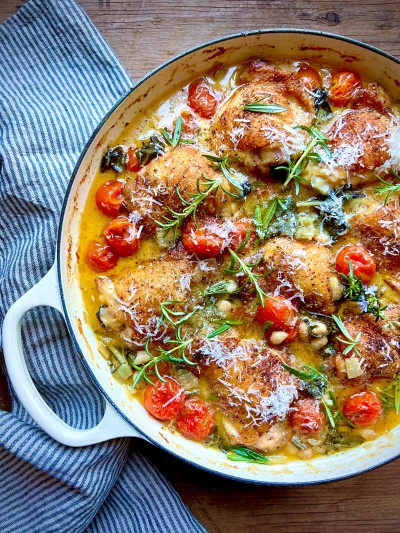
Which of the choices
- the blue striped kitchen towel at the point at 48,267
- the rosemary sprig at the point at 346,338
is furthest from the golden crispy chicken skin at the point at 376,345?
the blue striped kitchen towel at the point at 48,267

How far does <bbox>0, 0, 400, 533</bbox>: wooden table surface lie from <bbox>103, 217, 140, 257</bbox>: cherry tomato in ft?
3.21

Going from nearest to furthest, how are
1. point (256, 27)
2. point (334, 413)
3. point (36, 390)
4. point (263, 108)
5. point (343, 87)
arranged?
point (36, 390) → point (263, 108) → point (334, 413) → point (343, 87) → point (256, 27)

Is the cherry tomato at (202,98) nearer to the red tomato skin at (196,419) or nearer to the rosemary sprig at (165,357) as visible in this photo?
the rosemary sprig at (165,357)

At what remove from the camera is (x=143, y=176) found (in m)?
3.01

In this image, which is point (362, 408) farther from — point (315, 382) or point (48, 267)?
point (48, 267)

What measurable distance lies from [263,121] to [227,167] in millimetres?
308

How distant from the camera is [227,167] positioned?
3059 millimetres

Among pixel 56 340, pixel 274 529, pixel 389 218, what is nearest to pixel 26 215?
pixel 56 340

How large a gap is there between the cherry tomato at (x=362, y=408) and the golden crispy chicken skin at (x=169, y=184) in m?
1.27

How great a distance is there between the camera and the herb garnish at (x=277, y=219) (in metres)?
3.04

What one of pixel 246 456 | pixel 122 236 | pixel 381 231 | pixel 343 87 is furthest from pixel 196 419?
pixel 343 87

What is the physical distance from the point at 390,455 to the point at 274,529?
2.78 feet

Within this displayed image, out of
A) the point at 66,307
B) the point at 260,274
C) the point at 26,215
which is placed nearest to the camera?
the point at 66,307

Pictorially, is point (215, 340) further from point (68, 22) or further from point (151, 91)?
point (68, 22)
